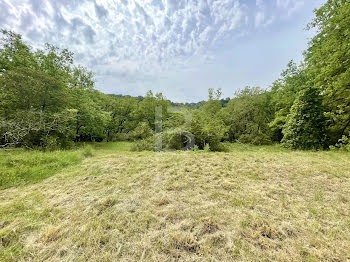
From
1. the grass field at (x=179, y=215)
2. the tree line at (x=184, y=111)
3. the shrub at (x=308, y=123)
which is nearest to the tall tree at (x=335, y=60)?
the tree line at (x=184, y=111)

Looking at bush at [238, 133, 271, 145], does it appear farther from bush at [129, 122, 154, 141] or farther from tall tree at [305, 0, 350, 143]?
bush at [129, 122, 154, 141]

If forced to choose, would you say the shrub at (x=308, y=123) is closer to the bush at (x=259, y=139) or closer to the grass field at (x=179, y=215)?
the grass field at (x=179, y=215)

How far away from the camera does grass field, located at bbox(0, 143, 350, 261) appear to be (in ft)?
4.79

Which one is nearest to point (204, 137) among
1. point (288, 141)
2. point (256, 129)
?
point (288, 141)

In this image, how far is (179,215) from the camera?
2.01 meters

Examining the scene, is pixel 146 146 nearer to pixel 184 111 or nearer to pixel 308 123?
pixel 184 111

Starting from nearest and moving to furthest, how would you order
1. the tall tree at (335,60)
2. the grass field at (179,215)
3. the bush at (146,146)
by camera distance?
the grass field at (179,215) → the tall tree at (335,60) → the bush at (146,146)

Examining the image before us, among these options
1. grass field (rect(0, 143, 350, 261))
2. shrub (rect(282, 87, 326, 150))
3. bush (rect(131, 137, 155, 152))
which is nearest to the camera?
grass field (rect(0, 143, 350, 261))

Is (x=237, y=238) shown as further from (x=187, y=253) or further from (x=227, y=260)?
(x=187, y=253)

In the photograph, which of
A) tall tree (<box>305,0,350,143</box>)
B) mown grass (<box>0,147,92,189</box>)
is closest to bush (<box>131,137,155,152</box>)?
mown grass (<box>0,147,92,189</box>)

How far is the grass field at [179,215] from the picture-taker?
4.79ft

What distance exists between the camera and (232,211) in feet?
6.76

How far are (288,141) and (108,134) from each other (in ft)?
70.2

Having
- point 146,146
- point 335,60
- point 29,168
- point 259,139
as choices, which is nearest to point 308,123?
point 335,60
